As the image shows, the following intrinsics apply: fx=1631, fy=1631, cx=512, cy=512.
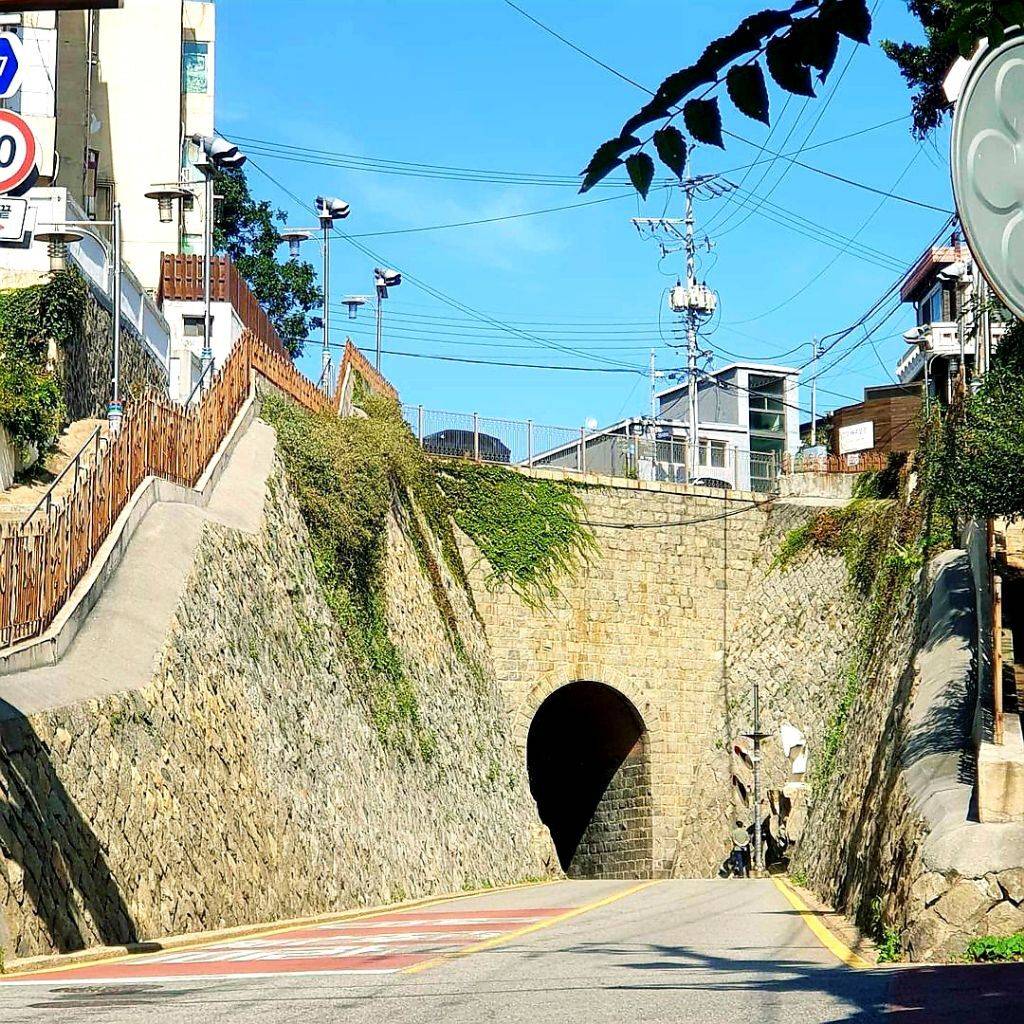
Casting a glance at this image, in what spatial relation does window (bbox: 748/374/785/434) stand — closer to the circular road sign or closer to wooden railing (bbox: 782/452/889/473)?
wooden railing (bbox: 782/452/889/473)

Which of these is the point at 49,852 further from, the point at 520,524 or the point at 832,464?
the point at 832,464

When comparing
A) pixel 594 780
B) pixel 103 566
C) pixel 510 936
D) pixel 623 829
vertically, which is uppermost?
pixel 103 566

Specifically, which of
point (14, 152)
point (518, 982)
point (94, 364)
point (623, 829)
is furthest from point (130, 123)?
point (518, 982)

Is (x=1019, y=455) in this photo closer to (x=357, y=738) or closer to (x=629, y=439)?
(x=357, y=738)

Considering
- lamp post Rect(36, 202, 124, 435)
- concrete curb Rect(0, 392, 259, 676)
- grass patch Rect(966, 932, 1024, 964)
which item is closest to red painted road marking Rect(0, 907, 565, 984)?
concrete curb Rect(0, 392, 259, 676)

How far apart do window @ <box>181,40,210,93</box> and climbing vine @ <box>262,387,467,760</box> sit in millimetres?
19492

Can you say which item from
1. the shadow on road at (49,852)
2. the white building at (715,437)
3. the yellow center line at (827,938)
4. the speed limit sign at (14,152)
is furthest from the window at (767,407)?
the shadow on road at (49,852)

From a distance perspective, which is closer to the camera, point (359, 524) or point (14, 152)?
point (14, 152)

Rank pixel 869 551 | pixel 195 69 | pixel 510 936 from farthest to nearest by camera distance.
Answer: pixel 195 69 < pixel 869 551 < pixel 510 936

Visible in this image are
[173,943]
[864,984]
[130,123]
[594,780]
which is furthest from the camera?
[130,123]

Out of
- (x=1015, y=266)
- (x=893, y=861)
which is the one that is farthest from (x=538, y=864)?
(x=1015, y=266)

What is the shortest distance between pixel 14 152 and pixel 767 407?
2064 inches

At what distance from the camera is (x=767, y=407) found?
72.7 metres

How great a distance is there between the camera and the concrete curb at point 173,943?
40.8ft
